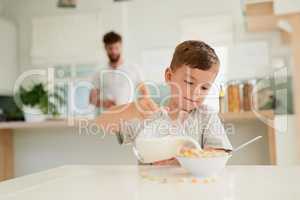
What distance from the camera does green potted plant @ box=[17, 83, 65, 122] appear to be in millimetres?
1527

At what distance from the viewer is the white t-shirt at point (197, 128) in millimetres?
597

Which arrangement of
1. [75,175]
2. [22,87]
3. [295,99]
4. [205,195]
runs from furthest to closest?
[22,87] < [295,99] < [75,175] < [205,195]

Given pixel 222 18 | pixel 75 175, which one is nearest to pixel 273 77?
pixel 75 175

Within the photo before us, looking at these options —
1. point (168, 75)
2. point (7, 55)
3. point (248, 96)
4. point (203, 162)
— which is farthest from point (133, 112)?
point (7, 55)

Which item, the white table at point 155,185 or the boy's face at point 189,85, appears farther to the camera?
the boy's face at point 189,85

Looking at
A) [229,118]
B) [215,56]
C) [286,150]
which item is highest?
[215,56]

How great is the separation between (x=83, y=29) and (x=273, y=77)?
1340mm

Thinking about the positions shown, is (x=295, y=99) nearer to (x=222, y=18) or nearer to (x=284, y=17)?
(x=284, y=17)

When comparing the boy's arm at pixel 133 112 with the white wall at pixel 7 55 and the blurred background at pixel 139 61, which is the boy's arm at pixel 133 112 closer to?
the blurred background at pixel 139 61

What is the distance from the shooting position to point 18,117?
1.71 meters

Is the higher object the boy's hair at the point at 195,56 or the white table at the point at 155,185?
the boy's hair at the point at 195,56

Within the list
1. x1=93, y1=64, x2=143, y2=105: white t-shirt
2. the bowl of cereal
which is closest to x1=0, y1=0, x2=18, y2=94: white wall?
x1=93, y1=64, x2=143, y2=105: white t-shirt

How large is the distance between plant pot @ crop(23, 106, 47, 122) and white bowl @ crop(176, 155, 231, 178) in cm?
114

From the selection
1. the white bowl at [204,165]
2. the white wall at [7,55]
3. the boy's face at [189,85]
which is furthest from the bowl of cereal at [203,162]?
the white wall at [7,55]
